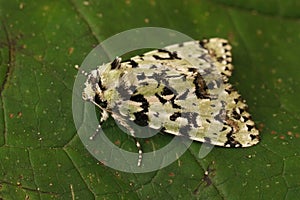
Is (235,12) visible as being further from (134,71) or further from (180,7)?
(134,71)

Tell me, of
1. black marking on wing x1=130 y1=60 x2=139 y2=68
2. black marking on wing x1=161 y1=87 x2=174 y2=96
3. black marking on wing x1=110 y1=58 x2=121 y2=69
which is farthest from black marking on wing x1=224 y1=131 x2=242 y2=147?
black marking on wing x1=110 y1=58 x2=121 y2=69

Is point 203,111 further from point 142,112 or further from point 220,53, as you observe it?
point 220,53

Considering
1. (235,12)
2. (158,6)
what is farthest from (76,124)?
(235,12)

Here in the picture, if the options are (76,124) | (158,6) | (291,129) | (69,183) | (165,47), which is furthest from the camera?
(158,6)

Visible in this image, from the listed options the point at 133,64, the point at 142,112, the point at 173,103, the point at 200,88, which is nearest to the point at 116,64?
the point at 133,64

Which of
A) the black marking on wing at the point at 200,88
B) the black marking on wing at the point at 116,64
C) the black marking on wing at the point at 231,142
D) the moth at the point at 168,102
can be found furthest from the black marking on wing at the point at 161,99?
the black marking on wing at the point at 231,142

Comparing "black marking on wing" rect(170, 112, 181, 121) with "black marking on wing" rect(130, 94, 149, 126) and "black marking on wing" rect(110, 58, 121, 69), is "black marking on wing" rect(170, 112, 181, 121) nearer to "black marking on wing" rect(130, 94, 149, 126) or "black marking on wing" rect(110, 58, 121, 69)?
"black marking on wing" rect(130, 94, 149, 126)

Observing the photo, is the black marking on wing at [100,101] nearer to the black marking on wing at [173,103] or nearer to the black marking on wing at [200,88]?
the black marking on wing at [173,103]
